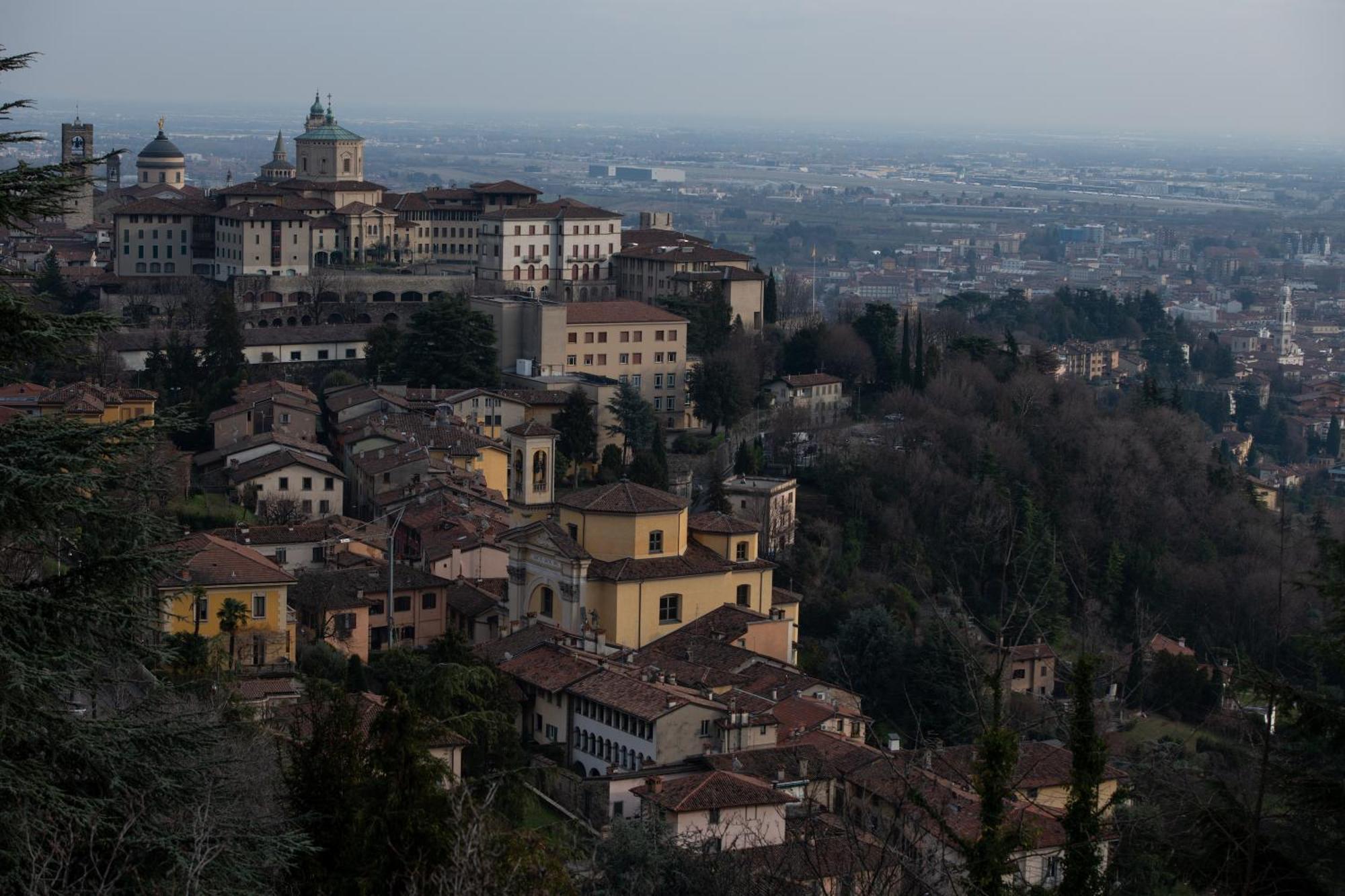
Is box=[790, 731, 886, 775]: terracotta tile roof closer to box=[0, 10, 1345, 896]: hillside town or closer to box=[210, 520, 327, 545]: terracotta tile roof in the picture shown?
box=[0, 10, 1345, 896]: hillside town

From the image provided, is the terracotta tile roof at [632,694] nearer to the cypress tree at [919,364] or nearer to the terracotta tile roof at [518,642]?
the terracotta tile roof at [518,642]

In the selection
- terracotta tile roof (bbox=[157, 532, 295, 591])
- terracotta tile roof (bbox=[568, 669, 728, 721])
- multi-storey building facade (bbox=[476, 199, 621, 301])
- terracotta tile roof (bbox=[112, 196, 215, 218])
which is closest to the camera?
terracotta tile roof (bbox=[568, 669, 728, 721])

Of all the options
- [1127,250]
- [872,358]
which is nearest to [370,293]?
[872,358]

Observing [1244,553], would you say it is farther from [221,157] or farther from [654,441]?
[221,157]

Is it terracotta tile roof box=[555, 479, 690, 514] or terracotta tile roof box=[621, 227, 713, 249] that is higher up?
terracotta tile roof box=[621, 227, 713, 249]

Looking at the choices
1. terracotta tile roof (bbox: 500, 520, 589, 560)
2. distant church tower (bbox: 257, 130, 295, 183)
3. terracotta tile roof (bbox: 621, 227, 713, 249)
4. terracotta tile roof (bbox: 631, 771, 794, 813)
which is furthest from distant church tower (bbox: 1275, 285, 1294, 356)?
terracotta tile roof (bbox: 631, 771, 794, 813)

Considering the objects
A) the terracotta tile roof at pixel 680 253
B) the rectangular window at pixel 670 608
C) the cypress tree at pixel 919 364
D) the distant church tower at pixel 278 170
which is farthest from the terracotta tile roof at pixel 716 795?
the distant church tower at pixel 278 170
